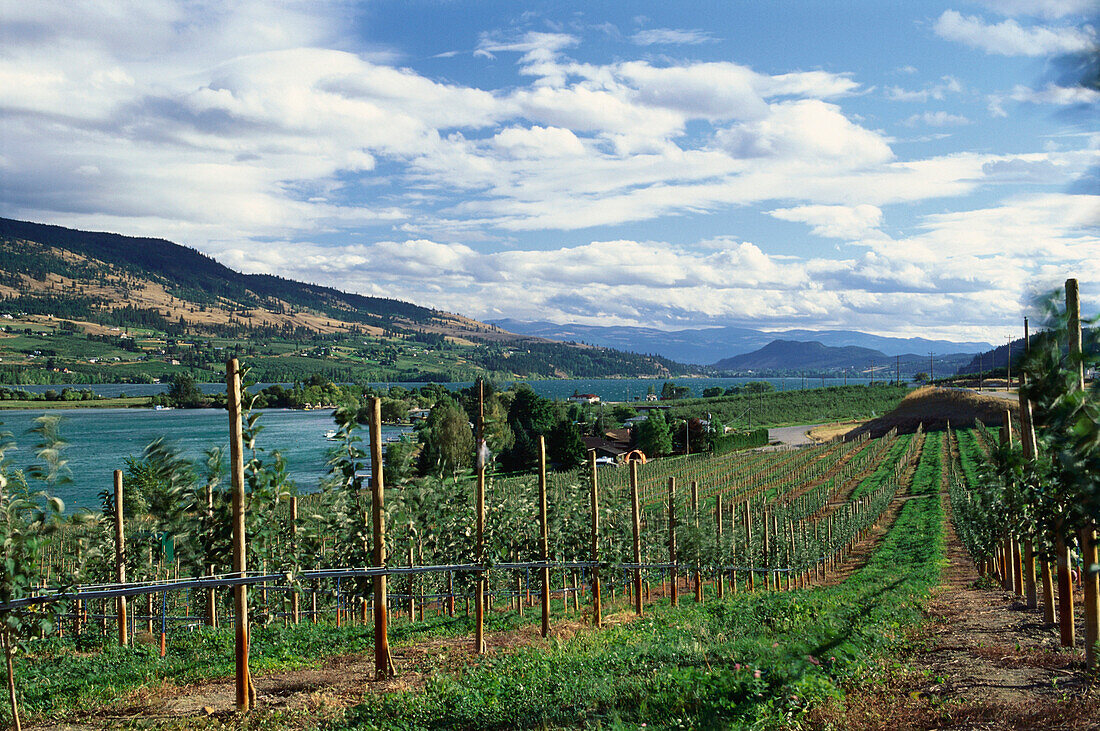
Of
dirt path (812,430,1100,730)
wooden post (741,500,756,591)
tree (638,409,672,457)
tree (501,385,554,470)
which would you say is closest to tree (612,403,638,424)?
tree (501,385,554,470)

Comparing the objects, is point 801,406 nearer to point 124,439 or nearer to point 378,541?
point 124,439

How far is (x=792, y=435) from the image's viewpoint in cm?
11512

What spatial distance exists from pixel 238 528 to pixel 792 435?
4535 inches

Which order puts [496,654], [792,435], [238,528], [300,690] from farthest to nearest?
1. [792,435]
2. [496,654]
3. [300,690]
4. [238,528]

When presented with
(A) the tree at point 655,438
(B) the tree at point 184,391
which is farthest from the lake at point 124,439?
(A) the tree at point 655,438

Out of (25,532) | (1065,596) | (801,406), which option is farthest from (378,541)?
(801,406)

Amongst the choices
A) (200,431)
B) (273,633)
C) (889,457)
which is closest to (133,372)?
(200,431)

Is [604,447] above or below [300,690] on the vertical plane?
below

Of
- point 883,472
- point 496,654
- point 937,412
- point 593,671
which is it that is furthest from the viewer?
point 937,412

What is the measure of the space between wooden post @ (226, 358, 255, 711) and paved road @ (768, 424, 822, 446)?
338 ft

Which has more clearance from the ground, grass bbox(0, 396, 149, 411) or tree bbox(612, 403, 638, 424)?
grass bbox(0, 396, 149, 411)

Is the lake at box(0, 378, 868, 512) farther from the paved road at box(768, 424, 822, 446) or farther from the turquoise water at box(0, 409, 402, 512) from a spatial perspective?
the paved road at box(768, 424, 822, 446)

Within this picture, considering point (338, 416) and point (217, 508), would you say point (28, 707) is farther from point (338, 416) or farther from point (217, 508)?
point (338, 416)

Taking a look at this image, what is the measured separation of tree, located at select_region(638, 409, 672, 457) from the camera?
9794 centimetres
